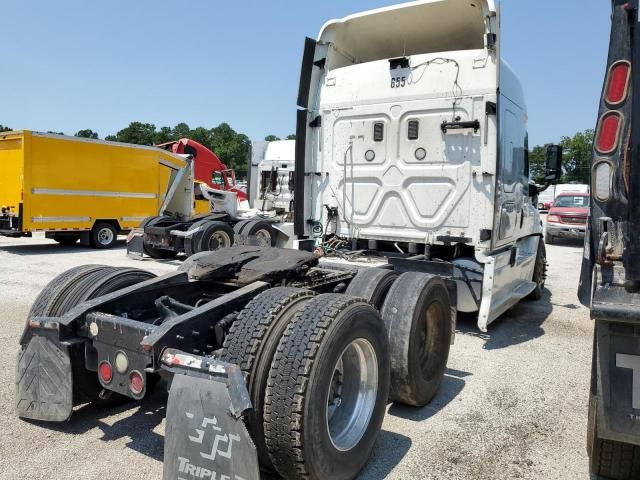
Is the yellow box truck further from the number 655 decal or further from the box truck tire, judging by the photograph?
the number 655 decal

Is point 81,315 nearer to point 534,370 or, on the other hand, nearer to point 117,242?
point 534,370

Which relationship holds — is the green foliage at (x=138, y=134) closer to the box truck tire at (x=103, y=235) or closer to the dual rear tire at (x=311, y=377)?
the box truck tire at (x=103, y=235)

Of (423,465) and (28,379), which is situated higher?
(28,379)

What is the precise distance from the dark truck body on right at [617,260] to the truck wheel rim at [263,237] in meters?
9.69

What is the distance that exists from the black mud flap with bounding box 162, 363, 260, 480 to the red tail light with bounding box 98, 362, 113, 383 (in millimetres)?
606

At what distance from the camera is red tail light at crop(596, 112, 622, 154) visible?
2.55 m

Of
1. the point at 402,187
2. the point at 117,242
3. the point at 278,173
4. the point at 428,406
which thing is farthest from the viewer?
the point at 117,242

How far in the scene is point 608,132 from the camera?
2.58 m

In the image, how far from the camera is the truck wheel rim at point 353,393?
2928 mm

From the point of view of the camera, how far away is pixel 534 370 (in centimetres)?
495

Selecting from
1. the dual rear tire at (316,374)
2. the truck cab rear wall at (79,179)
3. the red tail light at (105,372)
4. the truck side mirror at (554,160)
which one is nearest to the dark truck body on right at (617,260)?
the dual rear tire at (316,374)

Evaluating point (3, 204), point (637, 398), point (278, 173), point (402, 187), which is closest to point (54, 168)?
point (3, 204)

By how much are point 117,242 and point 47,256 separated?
4.15 m

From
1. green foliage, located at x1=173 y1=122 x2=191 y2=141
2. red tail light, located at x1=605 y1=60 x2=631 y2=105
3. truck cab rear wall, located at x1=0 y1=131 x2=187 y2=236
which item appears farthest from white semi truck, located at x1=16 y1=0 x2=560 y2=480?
green foliage, located at x1=173 y1=122 x2=191 y2=141
